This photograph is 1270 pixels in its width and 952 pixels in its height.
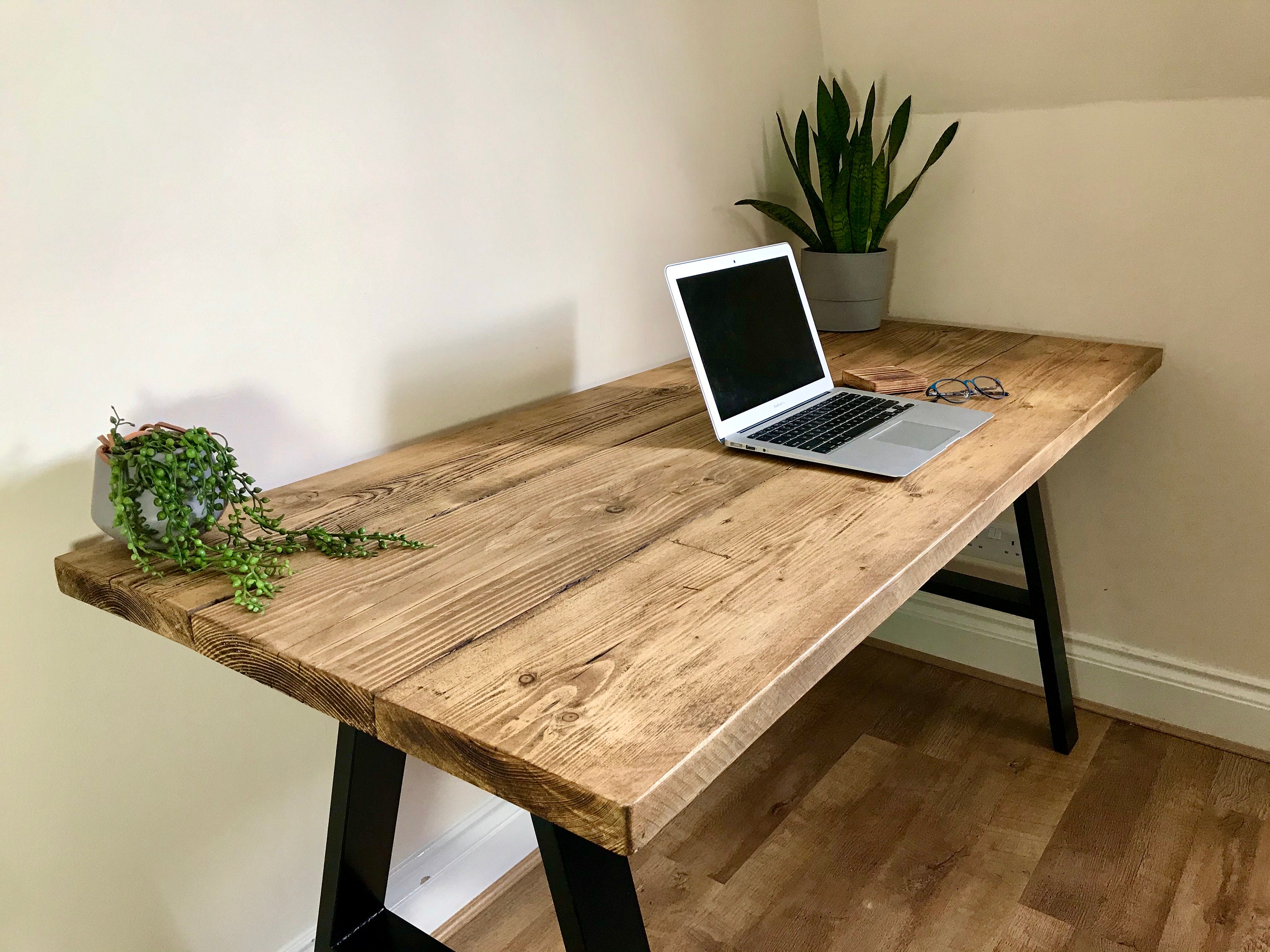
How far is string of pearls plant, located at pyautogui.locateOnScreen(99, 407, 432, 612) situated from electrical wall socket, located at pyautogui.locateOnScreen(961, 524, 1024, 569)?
1.34 m

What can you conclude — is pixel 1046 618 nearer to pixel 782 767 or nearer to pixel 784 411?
pixel 782 767

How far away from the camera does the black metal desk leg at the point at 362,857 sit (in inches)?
43.5

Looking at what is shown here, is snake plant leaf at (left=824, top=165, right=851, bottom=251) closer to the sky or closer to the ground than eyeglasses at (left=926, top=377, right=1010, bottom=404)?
closer to the sky

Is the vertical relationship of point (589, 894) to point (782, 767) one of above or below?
above

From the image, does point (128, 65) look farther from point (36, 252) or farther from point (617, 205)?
point (617, 205)

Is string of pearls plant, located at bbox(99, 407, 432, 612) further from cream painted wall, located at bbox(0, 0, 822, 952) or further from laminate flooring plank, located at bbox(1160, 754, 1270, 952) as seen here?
laminate flooring plank, located at bbox(1160, 754, 1270, 952)

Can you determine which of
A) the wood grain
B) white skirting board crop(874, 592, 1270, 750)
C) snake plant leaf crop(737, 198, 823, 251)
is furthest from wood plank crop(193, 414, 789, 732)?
white skirting board crop(874, 592, 1270, 750)

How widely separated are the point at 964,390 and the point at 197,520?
1036 millimetres

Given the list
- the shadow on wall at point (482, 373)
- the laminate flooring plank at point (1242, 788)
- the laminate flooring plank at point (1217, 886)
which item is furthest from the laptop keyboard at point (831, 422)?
the laminate flooring plank at point (1242, 788)

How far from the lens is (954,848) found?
5.29 feet

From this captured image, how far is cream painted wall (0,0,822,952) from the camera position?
1.01 meters

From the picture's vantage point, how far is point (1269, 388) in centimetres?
161

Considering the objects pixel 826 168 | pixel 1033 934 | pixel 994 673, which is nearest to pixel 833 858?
pixel 1033 934

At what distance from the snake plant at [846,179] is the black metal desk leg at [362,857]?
1130 mm
